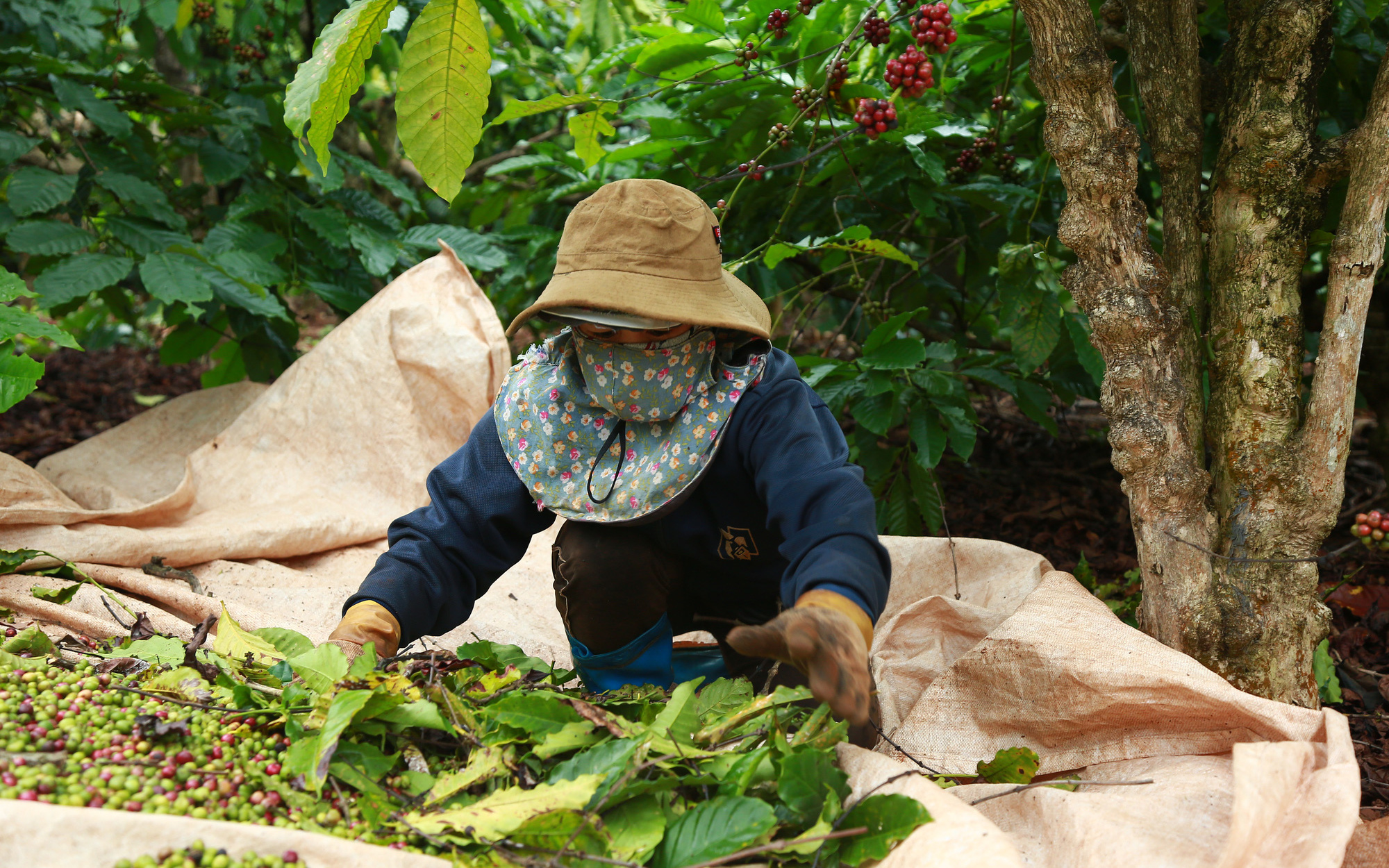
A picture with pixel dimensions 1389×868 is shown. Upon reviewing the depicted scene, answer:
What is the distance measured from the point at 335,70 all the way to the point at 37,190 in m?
1.63

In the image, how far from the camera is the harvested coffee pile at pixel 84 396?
3.34 meters

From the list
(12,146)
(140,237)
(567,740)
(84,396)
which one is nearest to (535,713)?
(567,740)

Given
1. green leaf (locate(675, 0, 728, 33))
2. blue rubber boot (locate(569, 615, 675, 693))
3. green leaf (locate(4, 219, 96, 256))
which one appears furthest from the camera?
→ green leaf (locate(4, 219, 96, 256))

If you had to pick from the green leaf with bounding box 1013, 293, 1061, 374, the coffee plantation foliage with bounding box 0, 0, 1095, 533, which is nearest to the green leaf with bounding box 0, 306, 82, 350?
the coffee plantation foliage with bounding box 0, 0, 1095, 533

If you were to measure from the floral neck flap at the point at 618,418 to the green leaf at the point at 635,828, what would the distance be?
500 millimetres

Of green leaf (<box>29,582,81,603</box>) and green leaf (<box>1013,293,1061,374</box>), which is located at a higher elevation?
green leaf (<box>1013,293,1061,374</box>)

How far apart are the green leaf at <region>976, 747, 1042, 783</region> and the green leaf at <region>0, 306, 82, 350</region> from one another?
160 cm

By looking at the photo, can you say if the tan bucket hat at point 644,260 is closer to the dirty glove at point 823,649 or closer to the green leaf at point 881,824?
the dirty glove at point 823,649

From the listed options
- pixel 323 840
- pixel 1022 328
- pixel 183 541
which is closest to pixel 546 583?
pixel 183 541

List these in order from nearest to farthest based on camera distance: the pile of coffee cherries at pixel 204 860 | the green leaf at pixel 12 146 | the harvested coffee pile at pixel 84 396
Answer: the pile of coffee cherries at pixel 204 860, the green leaf at pixel 12 146, the harvested coffee pile at pixel 84 396

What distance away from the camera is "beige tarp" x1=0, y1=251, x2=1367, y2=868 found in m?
1.05

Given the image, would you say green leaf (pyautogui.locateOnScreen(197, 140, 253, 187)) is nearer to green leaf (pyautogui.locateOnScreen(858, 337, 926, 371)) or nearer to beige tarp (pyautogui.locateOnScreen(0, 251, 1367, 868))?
beige tarp (pyautogui.locateOnScreen(0, 251, 1367, 868))

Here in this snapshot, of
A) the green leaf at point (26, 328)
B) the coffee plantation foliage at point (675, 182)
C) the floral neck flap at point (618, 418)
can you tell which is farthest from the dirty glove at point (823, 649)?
the green leaf at point (26, 328)

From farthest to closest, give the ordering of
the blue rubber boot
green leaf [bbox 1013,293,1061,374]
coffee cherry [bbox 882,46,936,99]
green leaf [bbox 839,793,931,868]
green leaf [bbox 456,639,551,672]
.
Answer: green leaf [bbox 1013,293,1061,374], coffee cherry [bbox 882,46,936,99], the blue rubber boot, green leaf [bbox 456,639,551,672], green leaf [bbox 839,793,931,868]
